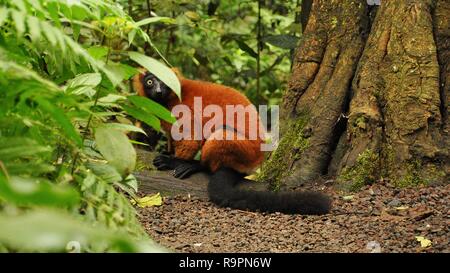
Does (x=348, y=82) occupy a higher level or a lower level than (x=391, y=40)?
lower

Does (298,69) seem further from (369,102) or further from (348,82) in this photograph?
(369,102)

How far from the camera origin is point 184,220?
4.27 meters

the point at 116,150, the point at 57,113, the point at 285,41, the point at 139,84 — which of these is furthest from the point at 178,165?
the point at 57,113

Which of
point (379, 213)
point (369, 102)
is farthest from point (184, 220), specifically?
point (369, 102)

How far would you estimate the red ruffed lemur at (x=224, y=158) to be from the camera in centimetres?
427

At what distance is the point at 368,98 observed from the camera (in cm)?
475

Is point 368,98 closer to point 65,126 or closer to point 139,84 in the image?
point 139,84

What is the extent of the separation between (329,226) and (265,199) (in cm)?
62

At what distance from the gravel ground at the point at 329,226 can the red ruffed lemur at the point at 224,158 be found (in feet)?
0.29

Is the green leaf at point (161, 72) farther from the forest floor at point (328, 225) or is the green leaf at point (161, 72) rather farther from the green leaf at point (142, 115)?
the forest floor at point (328, 225)

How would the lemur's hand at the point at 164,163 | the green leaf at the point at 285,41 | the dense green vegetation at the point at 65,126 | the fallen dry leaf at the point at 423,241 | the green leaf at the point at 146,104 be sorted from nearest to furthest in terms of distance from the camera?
the dense green vegetation at the point at 65,126
the green leaf at the point at 146,104
the fallen dry leaf at the point at 423,241
the lemur's hand at the point at 164,163
the green leaf at the point at 285,41

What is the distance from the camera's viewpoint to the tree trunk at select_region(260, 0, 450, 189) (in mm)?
4543

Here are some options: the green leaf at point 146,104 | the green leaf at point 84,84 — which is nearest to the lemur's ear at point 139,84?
the green leaf at point 84,84
